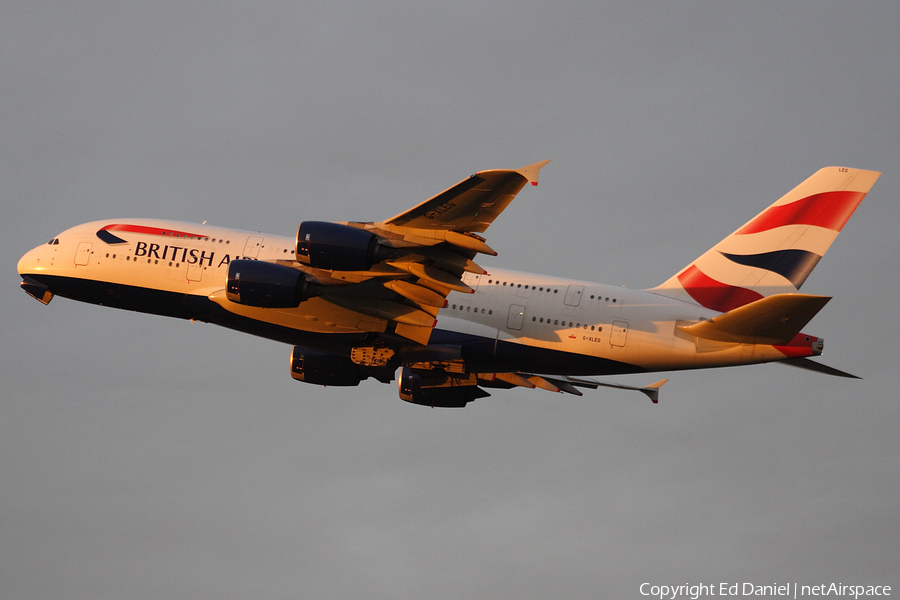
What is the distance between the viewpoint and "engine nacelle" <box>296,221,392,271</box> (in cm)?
2605

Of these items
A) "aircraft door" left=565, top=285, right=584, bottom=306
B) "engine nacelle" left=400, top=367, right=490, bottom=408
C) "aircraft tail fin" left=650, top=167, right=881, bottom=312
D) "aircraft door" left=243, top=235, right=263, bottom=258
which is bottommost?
"engine nacelle" left=400, top=367, right=490, bottom=408

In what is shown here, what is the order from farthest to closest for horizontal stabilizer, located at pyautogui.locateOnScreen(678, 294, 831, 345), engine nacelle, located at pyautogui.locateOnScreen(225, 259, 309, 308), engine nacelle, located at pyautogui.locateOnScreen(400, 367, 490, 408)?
engine nacelle, located at pyautogui.locateOnScreen(400, 367, 490, 408) → engine nacelle, located at pyautogui.locateOnScreen(225, 259, 309, 308) → horizontal stabilizer, located at pyautogui.locateOnScreen(678, 294, 831, 345)

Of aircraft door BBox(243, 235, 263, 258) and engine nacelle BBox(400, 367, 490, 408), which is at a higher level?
aircraft door BBox(243, 235, 263, 258)

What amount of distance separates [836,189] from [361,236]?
17.6 metres

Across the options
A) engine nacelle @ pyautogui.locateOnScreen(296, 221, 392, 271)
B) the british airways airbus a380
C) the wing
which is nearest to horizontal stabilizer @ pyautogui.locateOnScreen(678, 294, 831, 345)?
the british airways airbus a380

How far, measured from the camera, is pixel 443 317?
3091cm

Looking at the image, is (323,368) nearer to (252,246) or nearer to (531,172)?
(252,246)

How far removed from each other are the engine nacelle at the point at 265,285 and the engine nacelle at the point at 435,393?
26.9 ft

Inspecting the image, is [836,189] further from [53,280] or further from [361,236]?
[53,280]

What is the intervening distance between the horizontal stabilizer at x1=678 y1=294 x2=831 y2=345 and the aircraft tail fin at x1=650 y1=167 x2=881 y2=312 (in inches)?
116

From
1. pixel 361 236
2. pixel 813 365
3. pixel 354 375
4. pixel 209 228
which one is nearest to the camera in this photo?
pixel 361 236

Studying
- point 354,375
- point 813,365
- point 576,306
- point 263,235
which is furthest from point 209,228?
point 813,365

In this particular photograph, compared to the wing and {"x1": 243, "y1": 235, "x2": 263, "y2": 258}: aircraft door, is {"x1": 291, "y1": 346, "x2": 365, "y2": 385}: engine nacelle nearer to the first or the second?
the wing

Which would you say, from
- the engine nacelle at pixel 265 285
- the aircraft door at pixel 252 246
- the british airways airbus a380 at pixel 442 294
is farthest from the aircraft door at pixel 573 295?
the aircraft door at pixel 252 246
